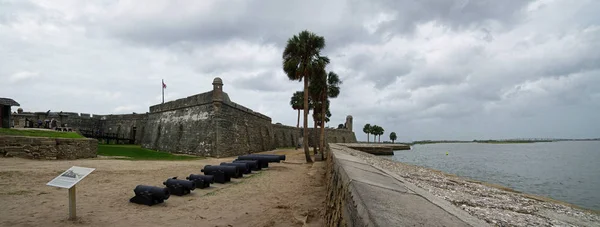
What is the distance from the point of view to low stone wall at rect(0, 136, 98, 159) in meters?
12.0

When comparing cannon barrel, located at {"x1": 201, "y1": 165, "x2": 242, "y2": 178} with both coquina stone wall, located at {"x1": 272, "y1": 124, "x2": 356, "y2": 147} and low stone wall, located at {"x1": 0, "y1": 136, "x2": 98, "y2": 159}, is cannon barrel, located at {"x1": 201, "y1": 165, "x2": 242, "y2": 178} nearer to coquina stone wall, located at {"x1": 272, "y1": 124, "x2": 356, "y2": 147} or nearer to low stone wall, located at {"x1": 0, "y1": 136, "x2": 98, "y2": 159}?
low stone wall, located at {"x1": 0, "y1": 136, "x2": 98, "y2": 159}

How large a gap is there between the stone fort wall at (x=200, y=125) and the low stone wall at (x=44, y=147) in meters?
6.69

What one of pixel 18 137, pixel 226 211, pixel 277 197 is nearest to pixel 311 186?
pixel 277 197

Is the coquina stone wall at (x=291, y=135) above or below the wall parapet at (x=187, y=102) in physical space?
below

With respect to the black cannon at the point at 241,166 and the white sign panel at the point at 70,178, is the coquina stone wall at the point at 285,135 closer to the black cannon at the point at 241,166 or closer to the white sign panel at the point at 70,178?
the black cannon at the point at 241,166

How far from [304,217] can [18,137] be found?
1310 cm

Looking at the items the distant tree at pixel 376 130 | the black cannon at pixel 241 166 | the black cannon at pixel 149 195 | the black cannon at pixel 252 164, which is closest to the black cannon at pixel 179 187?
the black cannon at pixel 149 195

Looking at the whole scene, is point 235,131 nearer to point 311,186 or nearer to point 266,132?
point 266,132


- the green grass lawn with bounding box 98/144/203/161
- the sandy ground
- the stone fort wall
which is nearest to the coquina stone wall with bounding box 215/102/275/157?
the stone fort wall

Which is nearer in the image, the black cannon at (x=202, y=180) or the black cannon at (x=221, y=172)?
the black cannon at (x=202, y=180)

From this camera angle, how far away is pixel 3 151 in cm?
1184

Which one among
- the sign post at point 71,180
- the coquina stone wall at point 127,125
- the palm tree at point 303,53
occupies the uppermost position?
the palm tree at point 303,53

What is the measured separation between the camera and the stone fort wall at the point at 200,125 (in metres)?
20.2

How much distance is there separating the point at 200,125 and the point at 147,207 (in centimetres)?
1467
